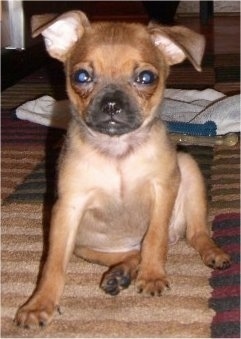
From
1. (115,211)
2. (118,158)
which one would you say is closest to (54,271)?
(115,211)

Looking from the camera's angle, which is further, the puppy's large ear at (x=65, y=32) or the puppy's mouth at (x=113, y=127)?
the puppy's large ear at (x=65, y=32)

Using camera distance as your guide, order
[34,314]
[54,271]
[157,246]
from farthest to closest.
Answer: [157,246]
[54,271]
[34,314]

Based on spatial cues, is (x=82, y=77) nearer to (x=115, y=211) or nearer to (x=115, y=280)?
(x=115, y=211)

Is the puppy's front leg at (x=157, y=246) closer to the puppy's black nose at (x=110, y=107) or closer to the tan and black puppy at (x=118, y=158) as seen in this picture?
the tan and black puppy at (x=118, y=158)

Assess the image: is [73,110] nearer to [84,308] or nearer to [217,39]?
[84,308]

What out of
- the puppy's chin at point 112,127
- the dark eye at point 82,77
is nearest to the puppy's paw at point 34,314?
the puppy's chin at point 112,127

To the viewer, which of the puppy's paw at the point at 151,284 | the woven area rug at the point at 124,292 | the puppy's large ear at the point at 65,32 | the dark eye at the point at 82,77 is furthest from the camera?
the puppy's large ear at the point at 65,32

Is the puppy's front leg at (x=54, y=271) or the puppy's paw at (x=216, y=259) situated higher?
the puppy's front leg at (x=54, y=271)
